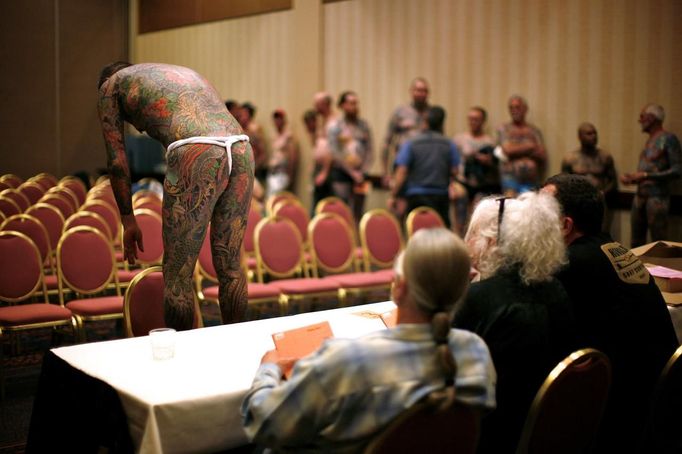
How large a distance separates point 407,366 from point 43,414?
1.26 metres

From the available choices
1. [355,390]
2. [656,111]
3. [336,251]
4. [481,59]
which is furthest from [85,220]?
[481,59]

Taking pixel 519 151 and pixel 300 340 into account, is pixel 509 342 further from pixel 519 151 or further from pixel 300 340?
pixel 519 151

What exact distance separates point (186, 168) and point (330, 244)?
268 cm

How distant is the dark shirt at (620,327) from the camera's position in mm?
2842

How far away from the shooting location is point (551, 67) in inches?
353

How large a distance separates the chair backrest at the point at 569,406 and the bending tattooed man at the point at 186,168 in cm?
169

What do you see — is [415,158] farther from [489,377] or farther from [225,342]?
[489,377]

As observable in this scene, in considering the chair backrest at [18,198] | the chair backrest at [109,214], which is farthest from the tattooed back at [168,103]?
the chair backrest at [18,198]

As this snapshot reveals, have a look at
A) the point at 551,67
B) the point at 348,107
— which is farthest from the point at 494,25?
the point at 348,107

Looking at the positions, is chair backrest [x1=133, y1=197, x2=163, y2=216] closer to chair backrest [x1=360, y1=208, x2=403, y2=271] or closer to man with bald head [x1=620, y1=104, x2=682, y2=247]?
chair backrest [x1=360, y1=208, x2=403, y2=271]

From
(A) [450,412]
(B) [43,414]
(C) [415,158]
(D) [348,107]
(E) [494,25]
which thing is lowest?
(B) [43,414]

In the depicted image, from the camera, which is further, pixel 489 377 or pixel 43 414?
pixel 43 414

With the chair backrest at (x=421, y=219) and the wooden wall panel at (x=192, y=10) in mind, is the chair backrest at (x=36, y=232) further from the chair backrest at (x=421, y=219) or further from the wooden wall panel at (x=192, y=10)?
the wooden wall panel at (x=192, y=10)

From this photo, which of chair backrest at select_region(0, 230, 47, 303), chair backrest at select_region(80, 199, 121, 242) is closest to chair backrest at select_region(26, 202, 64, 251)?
chair backrest at select_region(80, 199, 121, 242)
